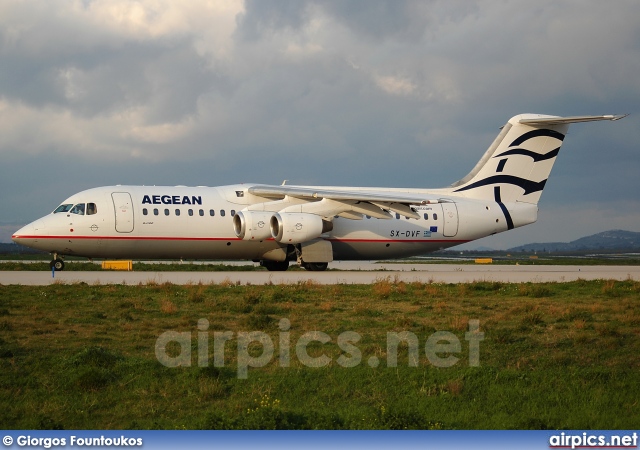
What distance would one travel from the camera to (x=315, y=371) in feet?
33.2

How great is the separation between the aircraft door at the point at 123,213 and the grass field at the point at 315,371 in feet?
34.2

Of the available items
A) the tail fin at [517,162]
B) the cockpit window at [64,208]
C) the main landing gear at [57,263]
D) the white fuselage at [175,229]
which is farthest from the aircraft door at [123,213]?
the tail fin at [517,162]

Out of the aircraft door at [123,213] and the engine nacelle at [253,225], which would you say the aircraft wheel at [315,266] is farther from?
the aircraft door at [123,213]

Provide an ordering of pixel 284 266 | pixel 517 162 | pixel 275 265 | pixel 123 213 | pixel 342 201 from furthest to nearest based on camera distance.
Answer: pixel 517 162, pixel 275 265, pixel 284 266, pixel 342 201, pixel 123 213

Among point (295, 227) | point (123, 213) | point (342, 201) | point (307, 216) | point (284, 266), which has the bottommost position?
point (284, 266)

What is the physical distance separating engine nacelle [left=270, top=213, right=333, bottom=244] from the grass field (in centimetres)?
1089

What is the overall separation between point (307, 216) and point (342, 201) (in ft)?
5.43

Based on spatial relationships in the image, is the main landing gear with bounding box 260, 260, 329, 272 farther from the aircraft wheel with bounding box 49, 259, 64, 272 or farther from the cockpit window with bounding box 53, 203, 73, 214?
the cockpit window with bounding box 53, 203, 73, 214

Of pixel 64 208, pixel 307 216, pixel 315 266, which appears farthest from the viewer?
pixel 315 266

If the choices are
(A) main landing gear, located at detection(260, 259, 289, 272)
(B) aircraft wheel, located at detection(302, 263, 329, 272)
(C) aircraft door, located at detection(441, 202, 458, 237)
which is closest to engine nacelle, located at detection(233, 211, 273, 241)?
(B) aircraft wheel, located at detection(302, 263, 329, 272)

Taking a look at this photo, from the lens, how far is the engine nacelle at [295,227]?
90.9ft

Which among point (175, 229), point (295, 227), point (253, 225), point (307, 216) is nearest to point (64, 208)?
point (175, 229)

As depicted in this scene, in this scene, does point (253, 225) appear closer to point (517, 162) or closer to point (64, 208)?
point (64, 208)

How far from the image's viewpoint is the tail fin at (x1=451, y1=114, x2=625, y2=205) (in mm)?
32812
